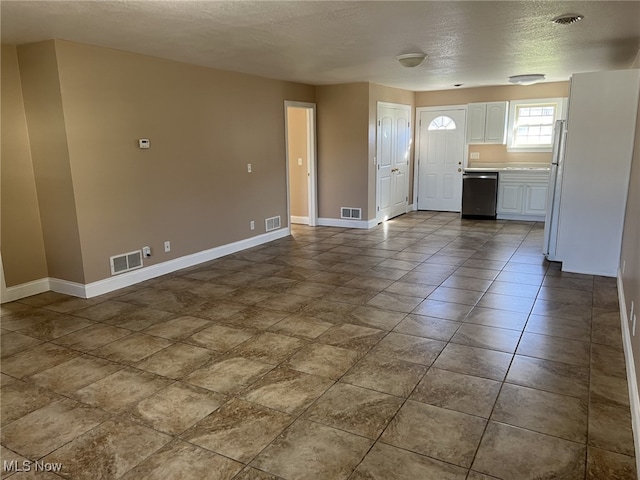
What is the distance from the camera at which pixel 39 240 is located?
4.53 metres

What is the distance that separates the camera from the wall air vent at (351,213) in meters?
7.66

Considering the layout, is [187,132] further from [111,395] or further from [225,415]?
[225,415]

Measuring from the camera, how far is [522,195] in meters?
8.07

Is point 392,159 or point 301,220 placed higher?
point 392,159

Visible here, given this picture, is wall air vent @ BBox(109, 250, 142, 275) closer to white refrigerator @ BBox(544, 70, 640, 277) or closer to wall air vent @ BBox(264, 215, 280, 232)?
wall air vent @ BBox(264, 215, 280, 232)

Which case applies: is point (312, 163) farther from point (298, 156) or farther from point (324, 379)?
point (324, 379)

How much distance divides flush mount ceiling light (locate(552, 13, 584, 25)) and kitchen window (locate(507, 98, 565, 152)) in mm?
4906

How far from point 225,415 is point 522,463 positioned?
1.53 meters

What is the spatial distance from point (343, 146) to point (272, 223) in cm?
190

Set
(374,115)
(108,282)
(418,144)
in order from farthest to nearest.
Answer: (418,144) < (374,115) < (108,282)

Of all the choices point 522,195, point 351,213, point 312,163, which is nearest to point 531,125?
point 522,195

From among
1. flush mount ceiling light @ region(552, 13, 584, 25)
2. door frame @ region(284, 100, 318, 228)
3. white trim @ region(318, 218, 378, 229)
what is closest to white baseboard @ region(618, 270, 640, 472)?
flush mount ceiling light @ region(552, 13, 584, 25)

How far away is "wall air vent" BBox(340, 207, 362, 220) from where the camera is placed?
7.66 meters

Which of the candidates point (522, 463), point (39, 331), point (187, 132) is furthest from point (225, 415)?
point (187, 132)
